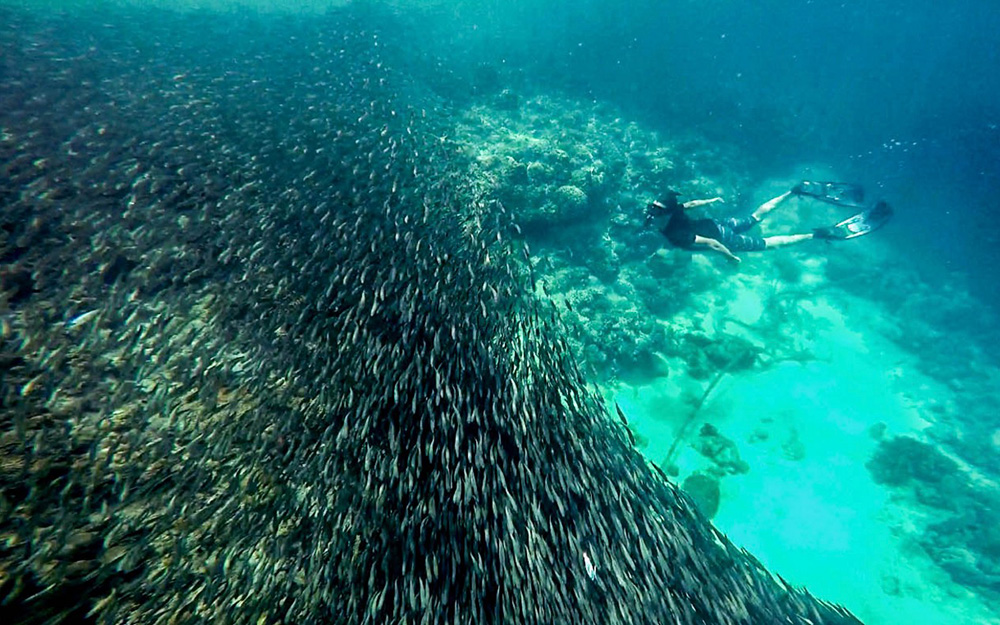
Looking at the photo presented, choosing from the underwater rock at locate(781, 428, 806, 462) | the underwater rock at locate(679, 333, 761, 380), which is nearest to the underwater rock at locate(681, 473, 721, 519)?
the underwater rock at locate(781, 428, 806, 462)

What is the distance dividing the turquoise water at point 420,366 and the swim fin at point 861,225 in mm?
3586

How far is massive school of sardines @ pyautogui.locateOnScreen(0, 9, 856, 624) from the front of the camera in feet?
15.3

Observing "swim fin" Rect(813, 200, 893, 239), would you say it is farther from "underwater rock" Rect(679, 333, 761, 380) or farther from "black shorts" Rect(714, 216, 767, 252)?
"underwater rock" Rect(679, 333, 761, 380)

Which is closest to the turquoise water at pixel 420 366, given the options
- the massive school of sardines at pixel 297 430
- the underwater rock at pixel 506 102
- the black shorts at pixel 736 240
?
the massive school of sardines at pixel 297 430

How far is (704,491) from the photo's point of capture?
11.3 metres

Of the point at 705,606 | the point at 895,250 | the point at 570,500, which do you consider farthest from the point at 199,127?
the point at 895,250

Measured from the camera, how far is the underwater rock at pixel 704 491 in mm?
11133

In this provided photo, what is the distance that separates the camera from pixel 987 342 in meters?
21.5

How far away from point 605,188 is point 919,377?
15.2 meters

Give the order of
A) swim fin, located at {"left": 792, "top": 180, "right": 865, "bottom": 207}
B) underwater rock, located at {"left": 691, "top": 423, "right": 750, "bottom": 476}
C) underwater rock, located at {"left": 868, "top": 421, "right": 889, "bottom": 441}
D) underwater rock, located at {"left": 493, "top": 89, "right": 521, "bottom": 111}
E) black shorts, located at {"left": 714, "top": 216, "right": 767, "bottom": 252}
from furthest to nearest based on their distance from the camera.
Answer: underwater rock, located at {"left": 493, "top": 89, "right": 521, "bottom": 111} < swim fin, located at {"left": 792, "top": 180, "right": 865, "bottom": 207} < underwater rock, located at {"left": 868, "top": 421, "right": 889, "bottom": 441} < black shorts, located at {"left": 714, "top": 216, "right": 767, "bottom": 252} < underwater rock, located at {"left": 691, "top": 423, "right": 750, "bottom": 476}

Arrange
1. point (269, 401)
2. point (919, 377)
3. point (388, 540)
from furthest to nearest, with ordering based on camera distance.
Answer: point (919, 377)
point (269, 401)
point (388, 540)

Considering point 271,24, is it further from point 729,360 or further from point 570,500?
point 570,500

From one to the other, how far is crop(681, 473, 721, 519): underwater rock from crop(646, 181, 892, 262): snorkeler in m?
5.89

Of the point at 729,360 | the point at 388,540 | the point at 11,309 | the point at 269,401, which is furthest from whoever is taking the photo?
the point at 729,360
